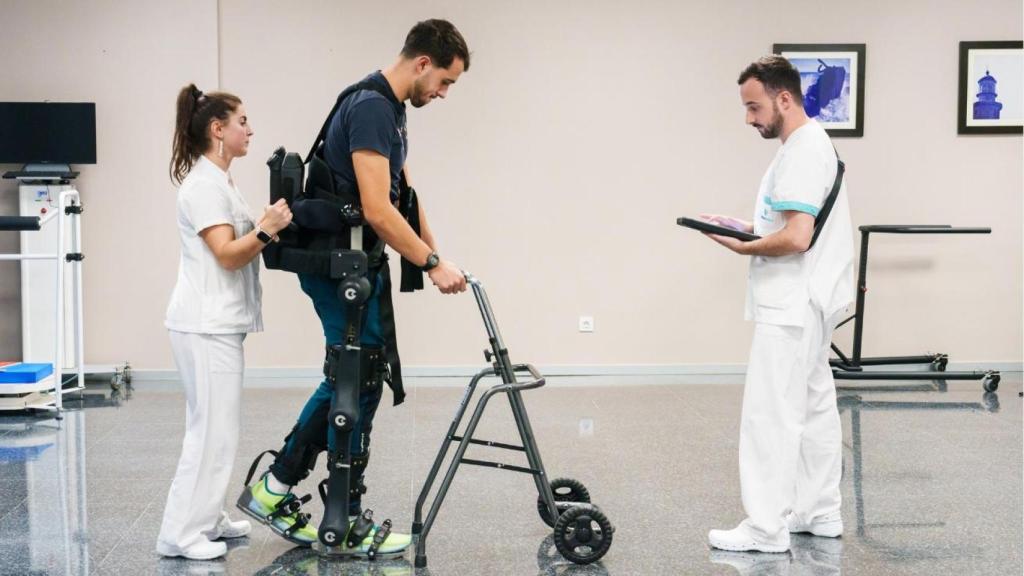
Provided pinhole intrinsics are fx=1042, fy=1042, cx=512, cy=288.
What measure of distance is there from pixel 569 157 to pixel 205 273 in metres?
3.98

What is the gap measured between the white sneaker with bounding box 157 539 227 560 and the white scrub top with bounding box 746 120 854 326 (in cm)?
168

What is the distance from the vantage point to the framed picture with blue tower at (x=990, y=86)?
6.64m

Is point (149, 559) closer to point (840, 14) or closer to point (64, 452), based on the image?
point (64, 452)

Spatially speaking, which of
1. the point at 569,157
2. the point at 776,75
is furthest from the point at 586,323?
the point at 776,75

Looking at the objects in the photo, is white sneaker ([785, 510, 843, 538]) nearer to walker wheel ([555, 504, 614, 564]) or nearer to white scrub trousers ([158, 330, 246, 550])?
walker wheel ([555, 504, 614, 564])

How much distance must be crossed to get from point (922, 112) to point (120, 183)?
16.5ft

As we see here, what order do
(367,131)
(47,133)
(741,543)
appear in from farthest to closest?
(47,133)
(741,543)
(367,131)

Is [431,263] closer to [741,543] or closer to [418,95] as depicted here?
[418,95]

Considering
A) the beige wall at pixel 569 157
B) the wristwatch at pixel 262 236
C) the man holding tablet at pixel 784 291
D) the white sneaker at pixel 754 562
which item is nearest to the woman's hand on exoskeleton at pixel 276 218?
the wristwatch at pixel 262 236

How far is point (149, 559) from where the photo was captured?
2.90 meters

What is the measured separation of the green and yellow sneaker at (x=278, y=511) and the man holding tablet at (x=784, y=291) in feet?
3.92

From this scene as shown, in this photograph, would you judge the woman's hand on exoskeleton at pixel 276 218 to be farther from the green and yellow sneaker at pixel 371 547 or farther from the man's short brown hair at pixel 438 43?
the green and yellow sneaker at pixel 371 547

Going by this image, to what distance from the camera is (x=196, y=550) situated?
2.87 m

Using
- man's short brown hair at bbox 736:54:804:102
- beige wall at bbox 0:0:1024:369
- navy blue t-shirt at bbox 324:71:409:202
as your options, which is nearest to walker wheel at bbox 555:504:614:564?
navy blue t-shirt at bbox 324:71:409:202
